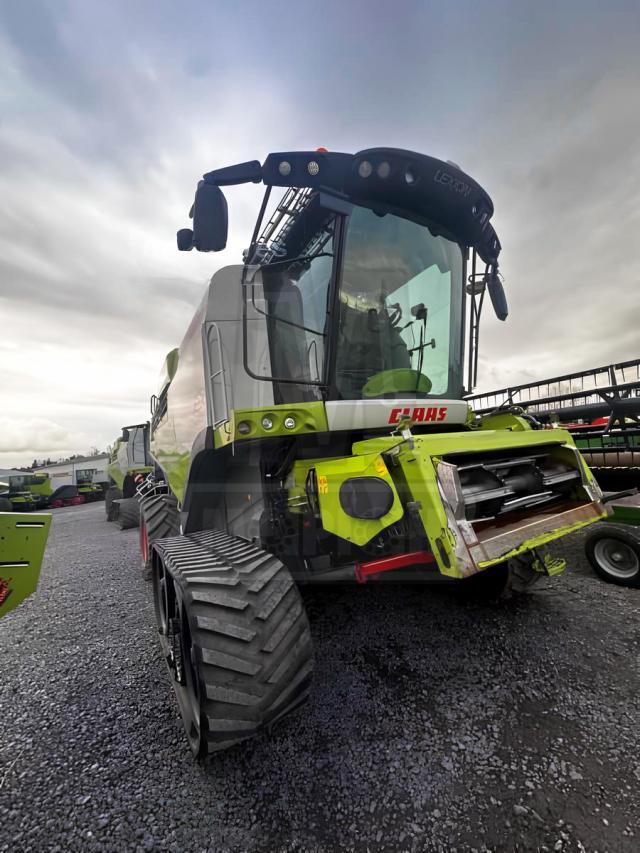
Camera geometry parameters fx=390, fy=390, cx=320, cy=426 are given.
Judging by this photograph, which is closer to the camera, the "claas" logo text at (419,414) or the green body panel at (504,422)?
the "claas" logo text at (419,414)

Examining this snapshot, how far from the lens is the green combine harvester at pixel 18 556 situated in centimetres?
204

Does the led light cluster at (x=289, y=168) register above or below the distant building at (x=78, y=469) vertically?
above

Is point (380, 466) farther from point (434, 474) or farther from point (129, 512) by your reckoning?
point (129, 512)

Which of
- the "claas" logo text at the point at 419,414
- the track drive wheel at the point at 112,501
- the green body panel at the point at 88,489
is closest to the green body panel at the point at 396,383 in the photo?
the "claas" logo text at the point at 419,414

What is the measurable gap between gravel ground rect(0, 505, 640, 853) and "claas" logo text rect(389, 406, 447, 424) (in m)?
1.48

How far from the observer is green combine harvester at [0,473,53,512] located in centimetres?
2148

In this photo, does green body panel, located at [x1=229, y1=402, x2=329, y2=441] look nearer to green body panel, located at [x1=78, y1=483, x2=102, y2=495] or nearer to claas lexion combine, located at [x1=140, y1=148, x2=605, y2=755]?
claas lexion combine, located at [x1=140, y1=148, x2=605, y2=755]

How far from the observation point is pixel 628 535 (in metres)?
3.38

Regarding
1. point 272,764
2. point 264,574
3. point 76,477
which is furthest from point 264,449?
point 76,477

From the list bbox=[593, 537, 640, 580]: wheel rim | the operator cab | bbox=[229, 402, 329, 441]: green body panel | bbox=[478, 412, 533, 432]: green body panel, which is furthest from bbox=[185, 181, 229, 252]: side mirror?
bbox=[593, 537, 640, 580]: wheel rim

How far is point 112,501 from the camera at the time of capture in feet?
38.4

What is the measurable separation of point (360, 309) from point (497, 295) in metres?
1.39

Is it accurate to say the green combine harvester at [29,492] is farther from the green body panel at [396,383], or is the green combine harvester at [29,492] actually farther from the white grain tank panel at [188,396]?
the green body panel at [396,383]

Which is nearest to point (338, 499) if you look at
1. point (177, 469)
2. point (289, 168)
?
point (289, 168)
